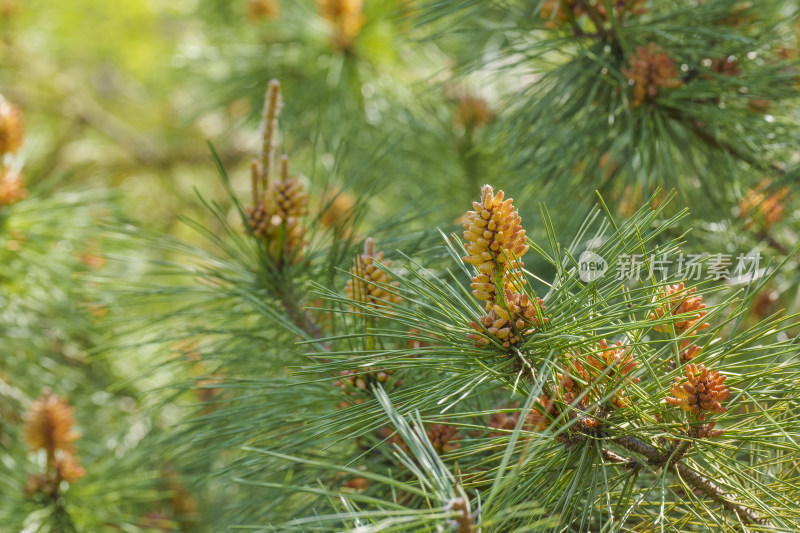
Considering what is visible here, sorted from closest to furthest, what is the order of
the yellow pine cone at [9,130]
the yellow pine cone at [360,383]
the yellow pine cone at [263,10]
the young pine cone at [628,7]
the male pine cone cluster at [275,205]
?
the yellow pine cone at [360,383] < the male pine cone cluster at [275,205] < the young pine cone at [628,7] < the yellow pine cone at [9,130] < the yellow pine cone at [263,10]

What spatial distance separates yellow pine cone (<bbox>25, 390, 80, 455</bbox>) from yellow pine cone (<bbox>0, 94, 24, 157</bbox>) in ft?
1.36

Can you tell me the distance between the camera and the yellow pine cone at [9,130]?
1.10 metres

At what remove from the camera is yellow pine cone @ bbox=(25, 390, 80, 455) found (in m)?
1.00

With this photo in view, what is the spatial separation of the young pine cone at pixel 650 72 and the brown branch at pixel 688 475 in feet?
1.54

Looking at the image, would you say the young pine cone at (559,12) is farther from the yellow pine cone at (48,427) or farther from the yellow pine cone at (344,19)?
the yellow pine cone at (48,427)

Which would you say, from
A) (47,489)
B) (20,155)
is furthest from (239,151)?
(47,489)

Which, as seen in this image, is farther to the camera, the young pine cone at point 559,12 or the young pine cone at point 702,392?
the young pine cone at point 559,12

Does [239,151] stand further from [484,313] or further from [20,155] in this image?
[484,313]

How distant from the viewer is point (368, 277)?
645mm

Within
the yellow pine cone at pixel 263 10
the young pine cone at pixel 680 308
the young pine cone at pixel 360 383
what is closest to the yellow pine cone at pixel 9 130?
the yellow pine cone at pixel 263 10

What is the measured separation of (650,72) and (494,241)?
1.48ft

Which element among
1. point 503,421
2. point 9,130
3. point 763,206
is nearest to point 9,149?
point 9,130

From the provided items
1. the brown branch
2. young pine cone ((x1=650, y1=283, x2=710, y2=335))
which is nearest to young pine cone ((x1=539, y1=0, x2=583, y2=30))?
young pine cone ((x1=650, y1=283, x2=710, y2=335))

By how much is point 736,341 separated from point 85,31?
208 cm
